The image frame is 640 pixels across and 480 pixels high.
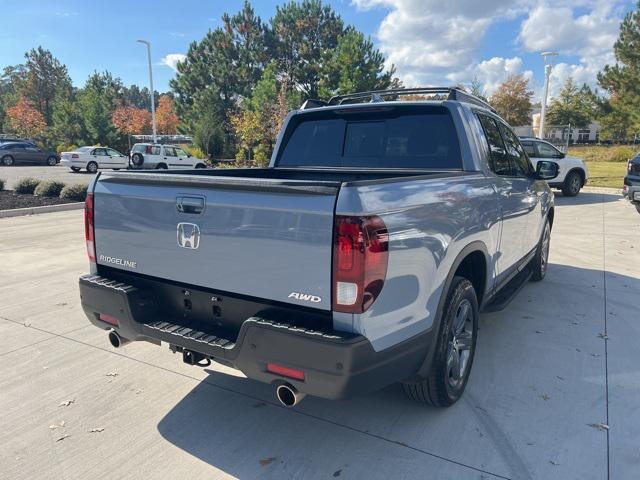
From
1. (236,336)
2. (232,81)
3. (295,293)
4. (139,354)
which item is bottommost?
(139,354)

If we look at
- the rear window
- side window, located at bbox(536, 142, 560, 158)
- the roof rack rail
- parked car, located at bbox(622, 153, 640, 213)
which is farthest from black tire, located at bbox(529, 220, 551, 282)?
side window, located at bbox(536, 142, 560, 158)

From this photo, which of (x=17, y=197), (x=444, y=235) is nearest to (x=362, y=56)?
(x=17, y=197)

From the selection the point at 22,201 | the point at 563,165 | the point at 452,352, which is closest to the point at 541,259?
the point at 452,352

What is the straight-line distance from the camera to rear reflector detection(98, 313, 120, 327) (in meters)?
2.94

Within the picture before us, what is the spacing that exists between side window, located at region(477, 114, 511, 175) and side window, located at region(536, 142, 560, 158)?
38.9 feet

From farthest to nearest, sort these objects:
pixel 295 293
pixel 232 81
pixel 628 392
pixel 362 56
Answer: pixel 232 81 < pixel 362 56 < pixel 628 392 < pixel 295 293

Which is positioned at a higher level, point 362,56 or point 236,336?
point 362,56

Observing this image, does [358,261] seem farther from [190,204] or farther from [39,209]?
[39,209]

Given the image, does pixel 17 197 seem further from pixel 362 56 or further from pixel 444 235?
pixel 362 56

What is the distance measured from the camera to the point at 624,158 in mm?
35031

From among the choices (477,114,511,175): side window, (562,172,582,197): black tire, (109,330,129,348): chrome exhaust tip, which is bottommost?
(109,330,129,348): chrome exhaust tip

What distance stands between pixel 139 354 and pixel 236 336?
6.08 feet

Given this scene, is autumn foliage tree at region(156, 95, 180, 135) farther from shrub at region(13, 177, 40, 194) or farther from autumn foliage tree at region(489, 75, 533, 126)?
shrub at region(13, 177, 40, 194)

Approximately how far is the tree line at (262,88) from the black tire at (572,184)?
21753mm
